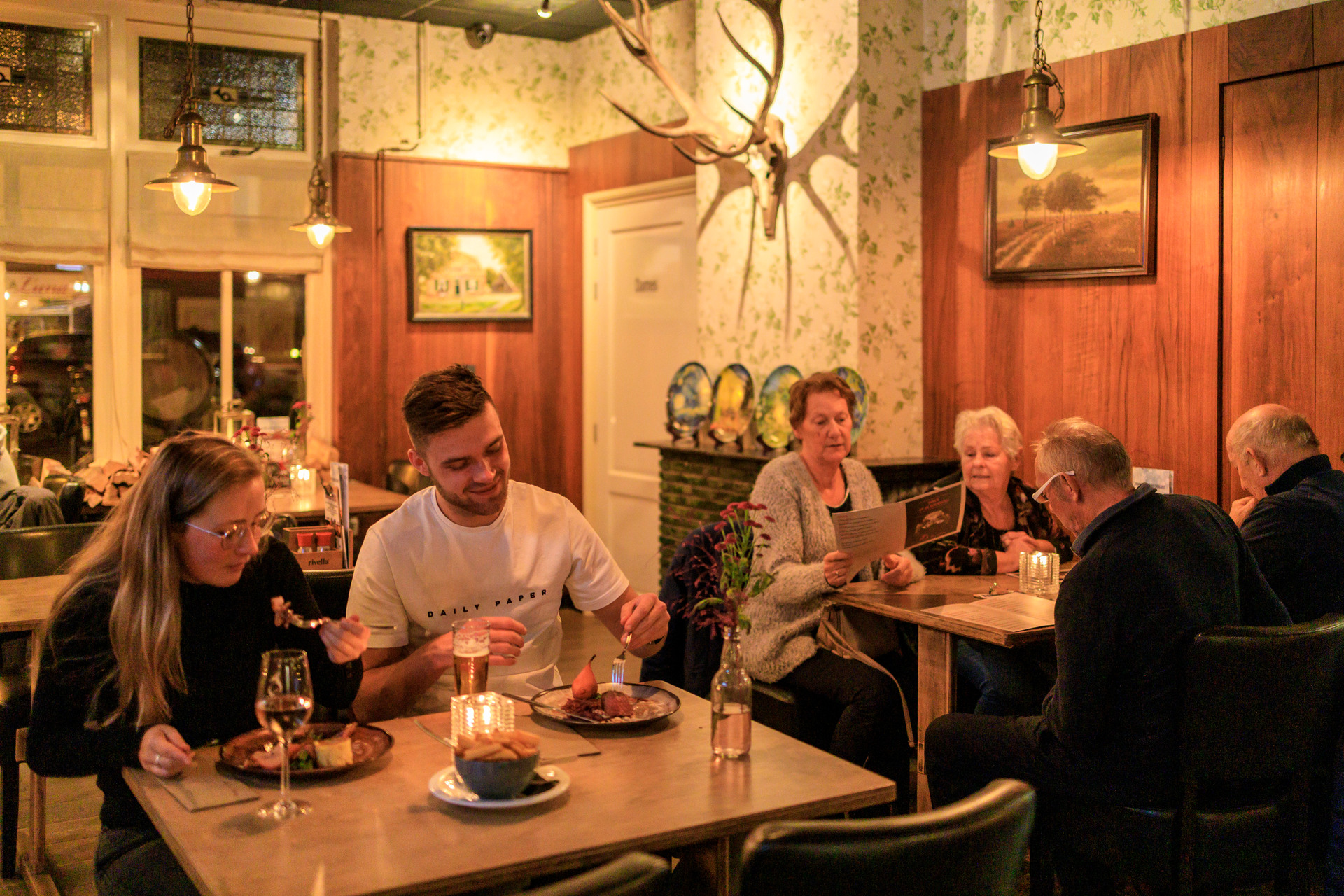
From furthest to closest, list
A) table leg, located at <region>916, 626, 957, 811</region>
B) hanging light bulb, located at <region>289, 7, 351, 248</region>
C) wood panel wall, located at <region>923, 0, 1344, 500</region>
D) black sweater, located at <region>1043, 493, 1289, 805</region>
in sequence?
hanging light bulb, located at <region>289, 7, 351, 248</region>
wood panel wall, located at <region>923, 0, 1344, 500</region>
table leg, located at <region>916, 626, 957, 811</region>
black sweater, located at <region>1043, 493, 1289, 805</region>

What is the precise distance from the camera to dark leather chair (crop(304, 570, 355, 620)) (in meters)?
2.76

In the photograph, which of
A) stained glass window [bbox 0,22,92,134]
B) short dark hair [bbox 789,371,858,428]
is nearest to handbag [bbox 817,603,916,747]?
short dark hair [bbox 789,371,858,428]

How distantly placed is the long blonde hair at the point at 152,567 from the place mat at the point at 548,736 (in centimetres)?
44

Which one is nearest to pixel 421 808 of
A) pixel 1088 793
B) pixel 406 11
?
pixel 1088 793

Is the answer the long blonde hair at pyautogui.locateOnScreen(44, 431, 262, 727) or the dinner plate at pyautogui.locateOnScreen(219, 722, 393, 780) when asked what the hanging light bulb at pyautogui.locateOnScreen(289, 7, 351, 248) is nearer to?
the long blonde hair at pyautogui.locateOnScreen(44, 431, 262, 727)

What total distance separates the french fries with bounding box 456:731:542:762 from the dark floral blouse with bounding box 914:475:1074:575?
2.14 m

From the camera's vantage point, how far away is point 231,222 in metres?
6.44

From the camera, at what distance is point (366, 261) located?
6711mm

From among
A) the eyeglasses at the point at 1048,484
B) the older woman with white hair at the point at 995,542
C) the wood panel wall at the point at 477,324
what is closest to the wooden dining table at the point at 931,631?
the older woman with white hair at the point at 995,542

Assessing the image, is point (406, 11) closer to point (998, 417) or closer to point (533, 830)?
point (998, 417)

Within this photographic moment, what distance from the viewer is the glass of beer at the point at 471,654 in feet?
6.57

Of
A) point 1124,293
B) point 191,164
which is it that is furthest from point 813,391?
point 191,164

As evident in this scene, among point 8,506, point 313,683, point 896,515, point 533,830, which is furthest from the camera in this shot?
point 8,506

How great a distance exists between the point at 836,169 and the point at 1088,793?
3095 mm
